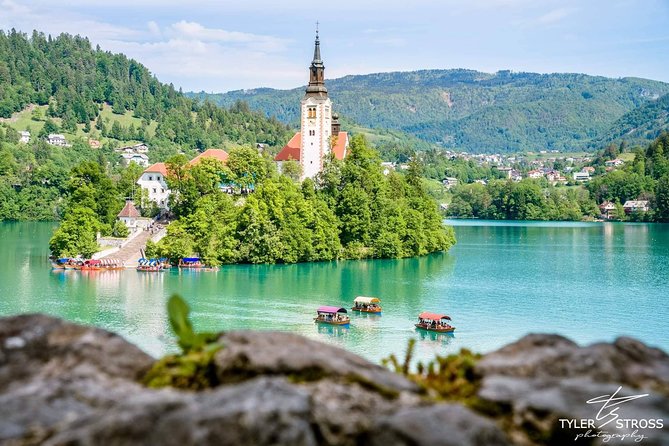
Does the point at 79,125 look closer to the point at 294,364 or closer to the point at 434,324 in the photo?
the point at 434,324

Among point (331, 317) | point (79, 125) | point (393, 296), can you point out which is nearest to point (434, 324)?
point (331, 317)

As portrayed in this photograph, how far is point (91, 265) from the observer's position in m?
52.5

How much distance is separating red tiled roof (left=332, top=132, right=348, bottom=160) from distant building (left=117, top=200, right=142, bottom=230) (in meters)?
17.9

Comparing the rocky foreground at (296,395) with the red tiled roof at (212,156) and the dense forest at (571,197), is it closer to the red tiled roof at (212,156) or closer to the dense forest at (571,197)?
the red tiled roof at (212,156)

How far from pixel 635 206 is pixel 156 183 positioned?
82375 mm

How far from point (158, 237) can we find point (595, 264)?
3091cm

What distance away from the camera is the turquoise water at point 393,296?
32750mm

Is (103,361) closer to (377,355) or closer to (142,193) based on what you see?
(377,355)

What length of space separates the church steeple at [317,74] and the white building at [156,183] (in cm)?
1396

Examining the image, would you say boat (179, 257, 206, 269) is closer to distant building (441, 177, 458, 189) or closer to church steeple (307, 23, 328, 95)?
church steeple (307, 23, 328, 95)

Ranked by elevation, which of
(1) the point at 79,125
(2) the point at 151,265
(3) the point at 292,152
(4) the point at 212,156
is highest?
(1) the point at 79,125

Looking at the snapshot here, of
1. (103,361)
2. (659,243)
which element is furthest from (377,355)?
(659,243)

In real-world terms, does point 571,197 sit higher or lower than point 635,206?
higher

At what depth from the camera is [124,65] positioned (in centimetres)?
18362
